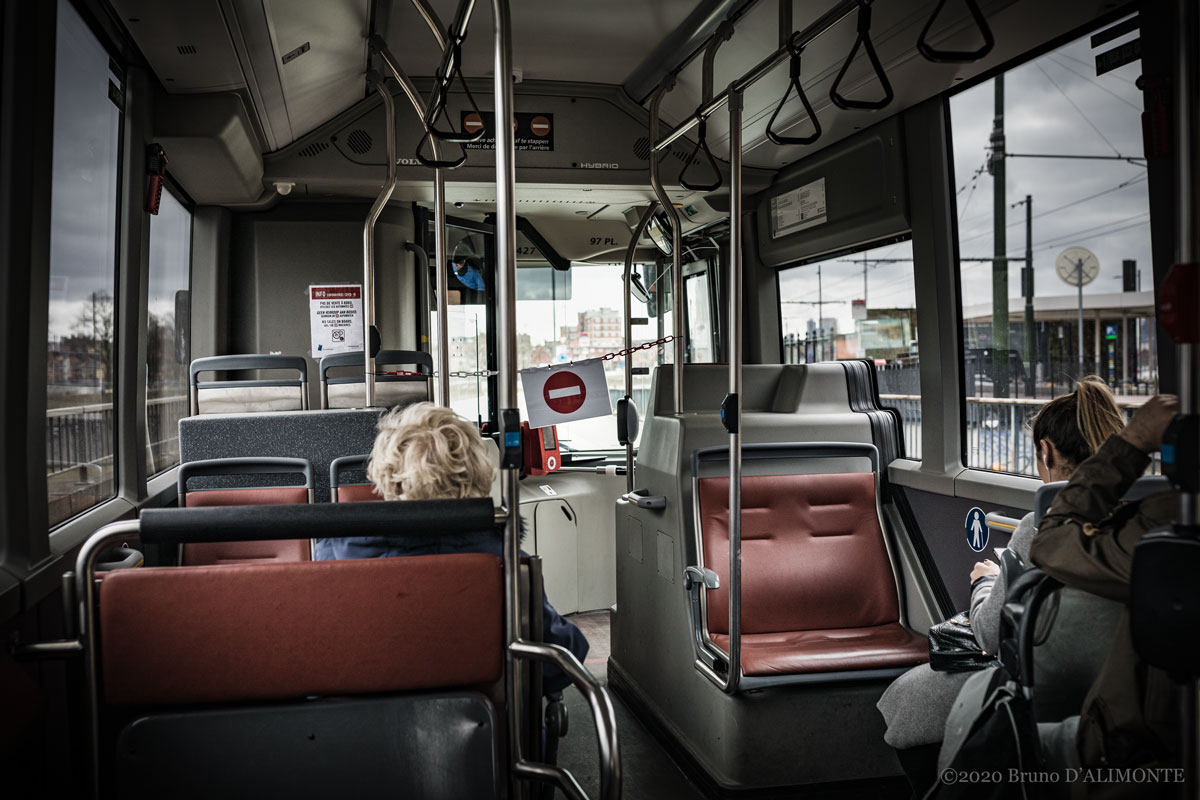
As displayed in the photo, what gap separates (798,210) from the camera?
4598 millimetres

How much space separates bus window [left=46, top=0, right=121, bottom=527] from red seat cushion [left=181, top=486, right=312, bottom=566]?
0.37 m

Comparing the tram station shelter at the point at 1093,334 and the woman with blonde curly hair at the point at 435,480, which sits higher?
the tram station shelter at the point at 1093,334

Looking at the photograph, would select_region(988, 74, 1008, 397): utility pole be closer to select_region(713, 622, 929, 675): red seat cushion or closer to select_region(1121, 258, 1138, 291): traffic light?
select_region(1121, 258, 1138, 291): traffic light

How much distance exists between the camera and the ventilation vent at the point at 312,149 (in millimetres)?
4617

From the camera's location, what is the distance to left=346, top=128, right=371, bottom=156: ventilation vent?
4656mm

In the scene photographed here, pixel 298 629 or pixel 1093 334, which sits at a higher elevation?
pixel 1093 334

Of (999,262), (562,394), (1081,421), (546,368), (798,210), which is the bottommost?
(1081,421)

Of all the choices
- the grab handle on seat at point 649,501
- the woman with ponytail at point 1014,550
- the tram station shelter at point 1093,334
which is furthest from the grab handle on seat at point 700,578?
the tram station shelter at point 1093,334

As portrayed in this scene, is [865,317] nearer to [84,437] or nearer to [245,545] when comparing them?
[245,545]

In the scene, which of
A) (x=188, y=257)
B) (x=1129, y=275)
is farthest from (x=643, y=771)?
(x=188, y=257)

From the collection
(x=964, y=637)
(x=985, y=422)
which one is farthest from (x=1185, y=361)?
(x=985, y=422)

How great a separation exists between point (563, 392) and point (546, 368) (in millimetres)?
149

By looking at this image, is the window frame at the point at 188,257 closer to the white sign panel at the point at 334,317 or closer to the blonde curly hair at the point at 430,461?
the white sign panel at the point at 334,317

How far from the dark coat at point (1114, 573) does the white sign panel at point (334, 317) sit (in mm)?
4274
